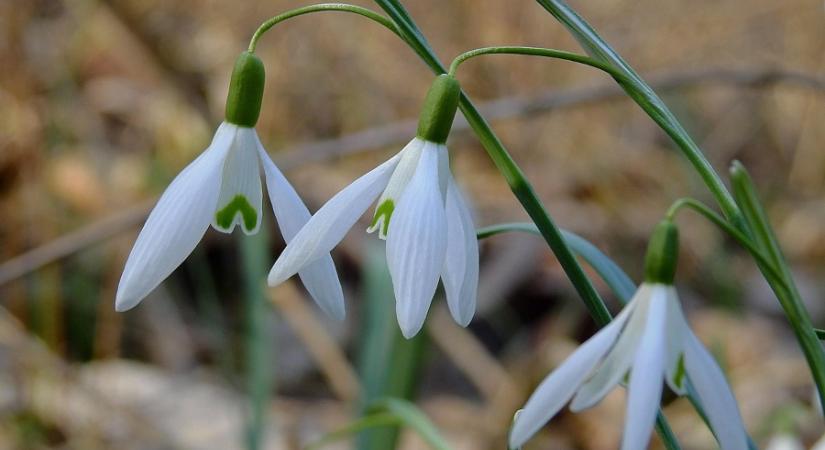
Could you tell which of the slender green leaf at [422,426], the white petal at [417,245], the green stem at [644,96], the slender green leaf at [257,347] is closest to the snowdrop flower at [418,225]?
the white petal at [417,245]

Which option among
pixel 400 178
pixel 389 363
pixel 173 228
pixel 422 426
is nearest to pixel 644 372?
pixel 400 178

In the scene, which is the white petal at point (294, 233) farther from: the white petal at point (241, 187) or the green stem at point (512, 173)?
the green stem at point (512, 173)

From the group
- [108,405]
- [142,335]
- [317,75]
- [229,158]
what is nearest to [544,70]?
[317,75]

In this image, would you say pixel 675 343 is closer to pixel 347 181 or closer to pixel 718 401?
pixel 718 401

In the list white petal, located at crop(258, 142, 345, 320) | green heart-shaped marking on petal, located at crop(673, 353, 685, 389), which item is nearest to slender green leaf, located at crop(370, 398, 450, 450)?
white petal, located at crop(258, 142, 345, 320)

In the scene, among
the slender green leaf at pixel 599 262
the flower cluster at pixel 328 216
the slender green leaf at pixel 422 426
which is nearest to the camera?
the flower cluster at pixel 328 216

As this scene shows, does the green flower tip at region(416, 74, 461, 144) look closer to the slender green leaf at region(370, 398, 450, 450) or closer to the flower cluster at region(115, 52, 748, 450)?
the flower cluster at region(115, 52, 748, 450)

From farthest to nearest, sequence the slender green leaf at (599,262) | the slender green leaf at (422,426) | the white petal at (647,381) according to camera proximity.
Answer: the slender green leaf at (422,426) → the slender green leaf at (599,262) → the white petal at (647,381)
